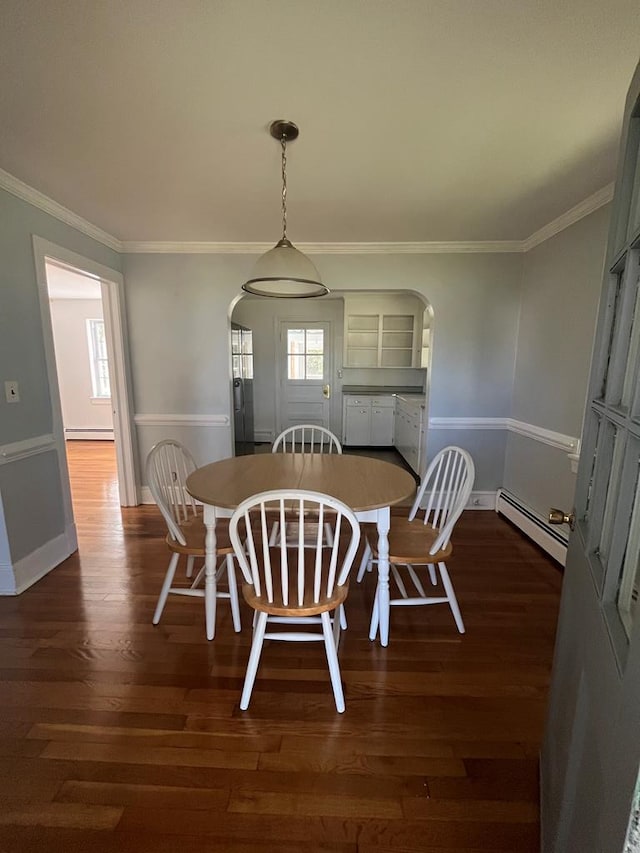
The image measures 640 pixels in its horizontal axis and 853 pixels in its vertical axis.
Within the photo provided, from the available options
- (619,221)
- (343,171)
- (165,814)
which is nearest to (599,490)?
(619,221)

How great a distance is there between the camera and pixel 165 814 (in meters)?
1.11

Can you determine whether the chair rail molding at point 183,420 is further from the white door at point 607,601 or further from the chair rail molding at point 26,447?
the white door at point 607,601

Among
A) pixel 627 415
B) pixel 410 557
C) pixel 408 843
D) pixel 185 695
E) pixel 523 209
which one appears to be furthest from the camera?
pixel 523 209

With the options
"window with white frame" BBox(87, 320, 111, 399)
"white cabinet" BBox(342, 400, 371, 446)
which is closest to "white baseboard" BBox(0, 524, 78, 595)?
"white cabinet" BBox(342, 400, 371, 446)

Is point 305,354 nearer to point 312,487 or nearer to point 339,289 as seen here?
point 339,289

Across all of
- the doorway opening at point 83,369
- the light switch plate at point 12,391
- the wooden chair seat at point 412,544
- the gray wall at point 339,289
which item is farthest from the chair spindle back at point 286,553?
the doorway opening at point 83,369

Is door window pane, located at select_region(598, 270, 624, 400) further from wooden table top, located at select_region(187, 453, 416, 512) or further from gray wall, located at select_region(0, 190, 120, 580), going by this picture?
gray wall, located at select_region(0, 190, 120, 580)

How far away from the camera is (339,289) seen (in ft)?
10.6

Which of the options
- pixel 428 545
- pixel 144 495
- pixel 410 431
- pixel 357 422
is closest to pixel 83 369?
pixel 144 495

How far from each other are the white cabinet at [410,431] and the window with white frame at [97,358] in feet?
15.5

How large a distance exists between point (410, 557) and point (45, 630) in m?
1.88

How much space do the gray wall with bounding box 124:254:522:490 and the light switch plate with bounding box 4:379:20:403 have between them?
122 centimetres

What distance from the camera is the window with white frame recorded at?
20.0 feet

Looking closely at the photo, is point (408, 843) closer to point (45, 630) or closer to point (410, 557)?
point (410, 557)
